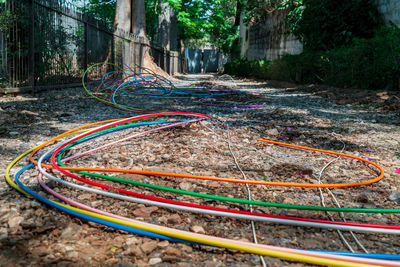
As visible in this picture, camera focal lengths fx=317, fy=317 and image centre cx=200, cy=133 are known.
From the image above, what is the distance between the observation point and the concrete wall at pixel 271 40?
11.8 meters

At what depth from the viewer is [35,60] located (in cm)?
524

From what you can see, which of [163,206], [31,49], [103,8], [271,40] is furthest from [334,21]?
[103,8]

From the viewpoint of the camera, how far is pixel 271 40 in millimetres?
14016

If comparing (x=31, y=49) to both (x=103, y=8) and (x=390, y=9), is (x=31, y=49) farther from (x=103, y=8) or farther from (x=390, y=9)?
(x=103, y=8)

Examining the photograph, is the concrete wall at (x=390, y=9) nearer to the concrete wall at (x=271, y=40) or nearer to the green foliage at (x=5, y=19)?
the concrete wall at (x=271, y=40)

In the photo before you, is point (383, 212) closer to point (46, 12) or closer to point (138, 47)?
point (46, 12)

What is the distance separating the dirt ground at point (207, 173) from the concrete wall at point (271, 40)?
7.90 metres

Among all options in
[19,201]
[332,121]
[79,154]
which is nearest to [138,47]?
[332,121]

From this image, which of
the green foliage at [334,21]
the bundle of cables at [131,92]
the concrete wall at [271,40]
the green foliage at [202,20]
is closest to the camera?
the bundle of cables at [131,92]

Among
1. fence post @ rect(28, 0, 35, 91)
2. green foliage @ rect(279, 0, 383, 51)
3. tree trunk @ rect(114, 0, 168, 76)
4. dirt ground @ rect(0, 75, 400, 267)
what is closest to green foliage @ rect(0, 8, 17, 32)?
fence post @ rect(28, 0, 35, 91)

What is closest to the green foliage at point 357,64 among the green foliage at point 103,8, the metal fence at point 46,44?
the metal fence at point 46,44

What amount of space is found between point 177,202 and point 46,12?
536 cm

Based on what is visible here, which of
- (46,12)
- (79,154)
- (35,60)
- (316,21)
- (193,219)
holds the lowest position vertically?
(193,219)

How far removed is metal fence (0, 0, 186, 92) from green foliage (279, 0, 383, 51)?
5636mm
